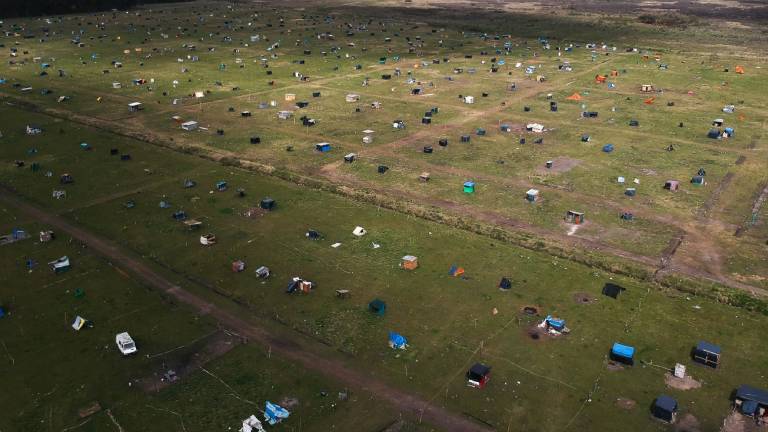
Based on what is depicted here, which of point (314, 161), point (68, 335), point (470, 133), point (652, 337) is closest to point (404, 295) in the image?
point (652, 337)

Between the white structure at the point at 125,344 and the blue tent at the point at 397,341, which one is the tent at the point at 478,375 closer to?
the blue tent at the point at 397,341

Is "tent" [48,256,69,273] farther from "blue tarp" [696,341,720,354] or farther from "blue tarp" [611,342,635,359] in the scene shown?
"blue tarp" [696,341,720,354]

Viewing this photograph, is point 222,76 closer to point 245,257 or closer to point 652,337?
point 245,257

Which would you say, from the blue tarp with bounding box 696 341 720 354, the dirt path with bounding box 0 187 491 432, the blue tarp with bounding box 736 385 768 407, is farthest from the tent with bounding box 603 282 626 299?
the dirt path with bounding box 0 187 491 432

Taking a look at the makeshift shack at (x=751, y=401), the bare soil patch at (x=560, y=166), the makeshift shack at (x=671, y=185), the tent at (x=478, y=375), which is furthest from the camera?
the bare soil patch at (x=560, y=166)

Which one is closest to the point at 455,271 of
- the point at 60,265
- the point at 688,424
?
the point at 688,424

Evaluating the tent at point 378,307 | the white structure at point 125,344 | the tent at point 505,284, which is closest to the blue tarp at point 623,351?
the tent at point 505,284
